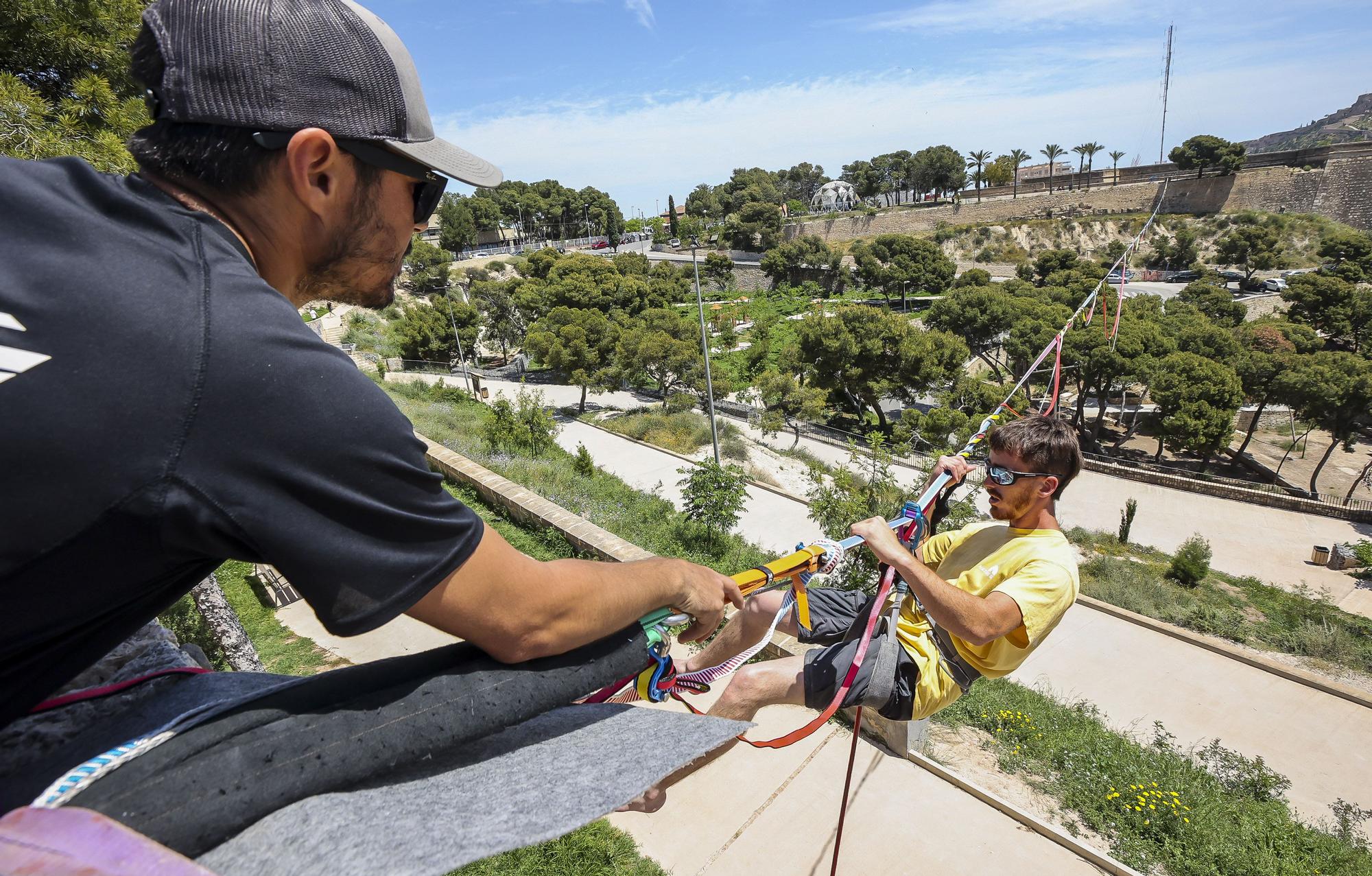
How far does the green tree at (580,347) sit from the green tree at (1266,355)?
1015 inches

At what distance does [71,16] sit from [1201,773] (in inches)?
469

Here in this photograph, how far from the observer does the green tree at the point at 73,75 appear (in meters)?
4.92

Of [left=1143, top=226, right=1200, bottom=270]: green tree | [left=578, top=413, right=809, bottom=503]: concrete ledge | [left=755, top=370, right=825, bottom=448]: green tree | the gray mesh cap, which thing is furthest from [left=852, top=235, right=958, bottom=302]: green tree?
the gray mesh cap

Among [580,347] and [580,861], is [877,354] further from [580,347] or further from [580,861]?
[580,861]

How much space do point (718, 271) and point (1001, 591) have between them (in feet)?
212

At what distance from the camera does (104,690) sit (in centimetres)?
98

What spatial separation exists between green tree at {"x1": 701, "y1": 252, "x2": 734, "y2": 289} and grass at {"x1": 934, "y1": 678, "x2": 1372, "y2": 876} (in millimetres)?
60582

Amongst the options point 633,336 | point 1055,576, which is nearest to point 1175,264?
point 633,336

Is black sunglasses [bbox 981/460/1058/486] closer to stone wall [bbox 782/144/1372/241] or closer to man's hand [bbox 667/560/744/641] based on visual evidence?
man's hand [bbox 667/560/744/641]

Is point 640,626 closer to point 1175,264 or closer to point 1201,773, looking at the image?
point 1201,773

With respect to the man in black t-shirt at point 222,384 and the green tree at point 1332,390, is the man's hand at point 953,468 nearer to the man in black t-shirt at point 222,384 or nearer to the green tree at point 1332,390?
the man in black t-shirt at point 222,384

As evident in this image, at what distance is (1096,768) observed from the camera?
5691mm

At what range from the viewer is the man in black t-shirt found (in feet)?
2.47

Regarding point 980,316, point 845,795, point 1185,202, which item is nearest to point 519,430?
point 845,795
